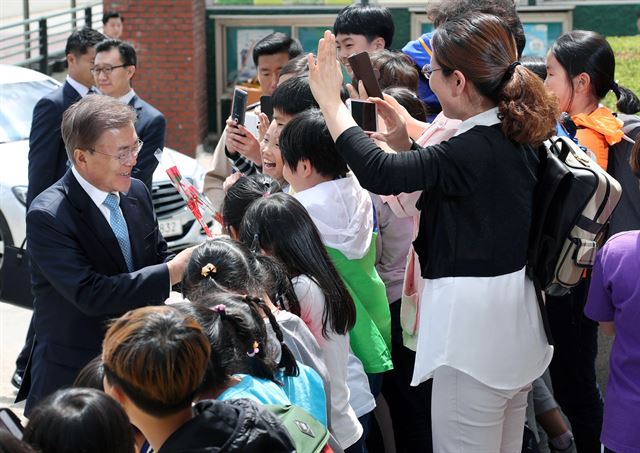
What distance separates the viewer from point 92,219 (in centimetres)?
382

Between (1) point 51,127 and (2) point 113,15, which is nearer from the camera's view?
(1) point 51,127

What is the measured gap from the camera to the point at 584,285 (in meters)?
4.80

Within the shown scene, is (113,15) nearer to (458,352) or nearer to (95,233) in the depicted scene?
(95,233)

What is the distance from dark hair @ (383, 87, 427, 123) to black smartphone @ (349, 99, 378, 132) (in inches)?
40.2

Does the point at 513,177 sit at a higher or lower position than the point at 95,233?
higher

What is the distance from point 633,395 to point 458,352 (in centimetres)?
65

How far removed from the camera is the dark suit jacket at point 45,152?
5887 millimetres

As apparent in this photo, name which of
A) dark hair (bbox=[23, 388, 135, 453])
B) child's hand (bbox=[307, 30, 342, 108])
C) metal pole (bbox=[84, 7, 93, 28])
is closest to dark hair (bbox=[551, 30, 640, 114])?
child's hand (bbox=[307, 30, 342, 108])

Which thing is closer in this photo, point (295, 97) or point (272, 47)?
point (295, 97)

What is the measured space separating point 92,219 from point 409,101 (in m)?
1.78

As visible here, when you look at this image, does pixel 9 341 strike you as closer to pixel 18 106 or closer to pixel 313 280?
pixel 18 106

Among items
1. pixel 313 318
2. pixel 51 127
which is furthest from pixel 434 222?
pixel 51 127

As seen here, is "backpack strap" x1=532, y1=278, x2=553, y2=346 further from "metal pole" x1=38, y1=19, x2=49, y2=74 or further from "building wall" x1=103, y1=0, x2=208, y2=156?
"metal pole" x1=38, y1=19, x2=49, y2=74

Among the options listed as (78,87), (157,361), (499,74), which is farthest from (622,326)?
(78,87)
